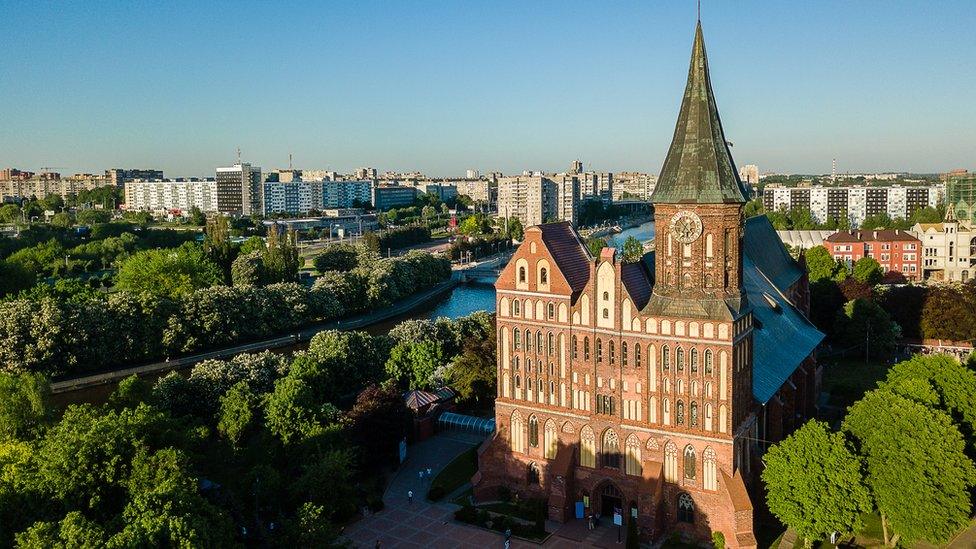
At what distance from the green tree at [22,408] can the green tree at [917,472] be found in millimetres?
42135

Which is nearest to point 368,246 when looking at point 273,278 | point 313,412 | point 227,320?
point 273,278

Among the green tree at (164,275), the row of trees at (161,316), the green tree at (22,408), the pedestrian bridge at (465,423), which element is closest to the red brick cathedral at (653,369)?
the pedestrian bridge at (465,423)

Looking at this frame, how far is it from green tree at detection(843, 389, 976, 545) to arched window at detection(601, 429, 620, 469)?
12201mm

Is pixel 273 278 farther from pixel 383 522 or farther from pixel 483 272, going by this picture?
pixel 383 522

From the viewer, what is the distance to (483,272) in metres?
153

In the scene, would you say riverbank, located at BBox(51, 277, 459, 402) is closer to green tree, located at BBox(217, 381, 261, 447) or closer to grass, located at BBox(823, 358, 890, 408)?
green tree, located at BBox(217, 381, 261, 447)

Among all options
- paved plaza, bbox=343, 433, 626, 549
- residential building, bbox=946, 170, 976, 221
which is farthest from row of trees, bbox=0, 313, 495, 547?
residential building, bbox=946, 170, 976, 221

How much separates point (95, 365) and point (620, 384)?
57.1 m

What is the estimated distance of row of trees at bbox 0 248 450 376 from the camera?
7269cm

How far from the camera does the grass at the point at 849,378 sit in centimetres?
6259

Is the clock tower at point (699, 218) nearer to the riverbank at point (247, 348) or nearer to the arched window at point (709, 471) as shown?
the arched window at point (709, 471)

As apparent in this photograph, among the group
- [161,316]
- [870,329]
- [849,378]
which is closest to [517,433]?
[849,378]

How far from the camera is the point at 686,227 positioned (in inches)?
1610

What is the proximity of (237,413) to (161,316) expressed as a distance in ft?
127
